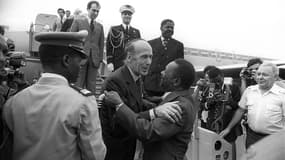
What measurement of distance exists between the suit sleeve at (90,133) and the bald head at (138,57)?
3.50ft

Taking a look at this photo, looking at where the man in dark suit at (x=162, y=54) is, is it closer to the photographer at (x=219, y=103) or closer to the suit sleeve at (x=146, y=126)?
the photographer at (x=219, y=103)

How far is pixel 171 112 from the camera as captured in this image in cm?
271

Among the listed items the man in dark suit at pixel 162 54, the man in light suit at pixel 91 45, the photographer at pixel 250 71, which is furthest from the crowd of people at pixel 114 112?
the man in light suit at pixel 91 45

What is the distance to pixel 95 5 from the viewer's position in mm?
6512

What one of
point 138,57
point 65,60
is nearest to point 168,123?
point 138,57

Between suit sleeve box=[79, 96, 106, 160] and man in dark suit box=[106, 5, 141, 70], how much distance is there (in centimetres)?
413

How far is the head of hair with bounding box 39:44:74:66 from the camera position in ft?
7.22

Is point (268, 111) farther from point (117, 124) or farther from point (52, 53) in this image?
point (52, 53)

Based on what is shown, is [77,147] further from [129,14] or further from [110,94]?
[129,14]

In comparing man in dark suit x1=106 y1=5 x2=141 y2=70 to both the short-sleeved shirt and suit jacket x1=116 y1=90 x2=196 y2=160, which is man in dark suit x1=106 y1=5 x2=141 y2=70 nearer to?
the short-sleeved shirt

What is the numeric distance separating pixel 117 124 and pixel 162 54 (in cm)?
324

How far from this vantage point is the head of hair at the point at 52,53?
7.22 ft

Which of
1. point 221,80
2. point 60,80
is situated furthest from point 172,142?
point 221,80

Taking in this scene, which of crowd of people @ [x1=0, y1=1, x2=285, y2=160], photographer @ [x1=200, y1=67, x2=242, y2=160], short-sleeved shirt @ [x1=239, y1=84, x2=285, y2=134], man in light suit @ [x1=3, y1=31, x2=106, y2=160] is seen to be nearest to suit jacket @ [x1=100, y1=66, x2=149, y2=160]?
crowd of people @ [x1=0, y1=1, x2=285, y2=160]
